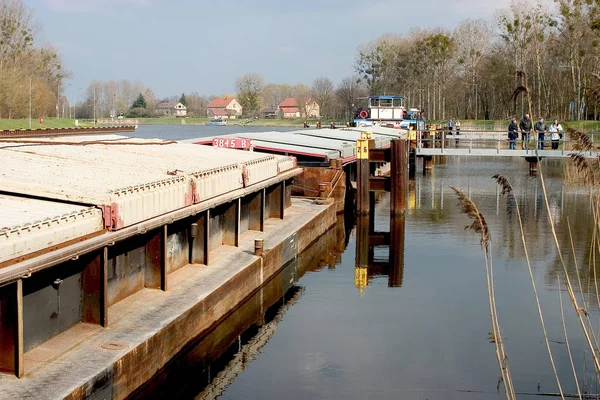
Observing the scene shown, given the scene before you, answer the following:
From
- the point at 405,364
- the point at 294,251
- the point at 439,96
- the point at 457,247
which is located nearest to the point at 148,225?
the point at 405,364

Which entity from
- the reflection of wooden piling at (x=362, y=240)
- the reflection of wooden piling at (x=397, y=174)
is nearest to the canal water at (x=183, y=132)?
the reflection of wooden piling at (x=397, y=174)

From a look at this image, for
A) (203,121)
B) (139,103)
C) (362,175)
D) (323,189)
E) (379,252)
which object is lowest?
(379,252)

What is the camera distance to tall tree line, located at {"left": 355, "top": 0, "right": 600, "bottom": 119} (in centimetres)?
6259

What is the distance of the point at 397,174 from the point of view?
2388cm

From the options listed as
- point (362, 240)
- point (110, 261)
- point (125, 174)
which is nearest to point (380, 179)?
point (362, 240)

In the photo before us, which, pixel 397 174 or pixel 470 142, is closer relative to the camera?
pixel 397 174

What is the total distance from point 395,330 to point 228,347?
2675 mm

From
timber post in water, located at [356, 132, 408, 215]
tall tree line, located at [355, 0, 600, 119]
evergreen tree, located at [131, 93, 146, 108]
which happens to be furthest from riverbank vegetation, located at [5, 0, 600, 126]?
evergreen tree, located at [131, 93, 146, 108]

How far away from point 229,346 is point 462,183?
23.8 meters

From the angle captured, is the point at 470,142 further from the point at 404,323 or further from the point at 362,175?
the point at 404,323

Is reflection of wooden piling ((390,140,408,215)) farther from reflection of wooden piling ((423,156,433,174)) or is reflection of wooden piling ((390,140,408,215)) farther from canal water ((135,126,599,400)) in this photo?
reflection of wooden piling ((423,156,433,174))

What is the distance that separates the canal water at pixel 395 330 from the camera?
10.7 metres

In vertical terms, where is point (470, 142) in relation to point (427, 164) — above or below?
above

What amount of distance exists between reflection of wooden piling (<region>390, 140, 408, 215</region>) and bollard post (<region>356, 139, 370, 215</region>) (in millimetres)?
734
